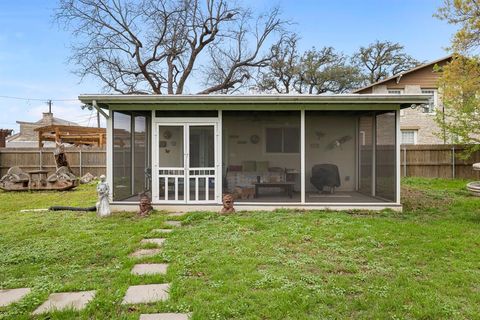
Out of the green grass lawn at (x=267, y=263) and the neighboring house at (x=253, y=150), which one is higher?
the neighboring house at (x=253, y=150)

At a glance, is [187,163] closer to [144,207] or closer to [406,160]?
[144,207]

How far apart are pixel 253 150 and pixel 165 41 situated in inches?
563

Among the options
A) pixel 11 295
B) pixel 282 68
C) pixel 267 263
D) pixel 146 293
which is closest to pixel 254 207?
pixel 267 263

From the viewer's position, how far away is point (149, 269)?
3.69 meters

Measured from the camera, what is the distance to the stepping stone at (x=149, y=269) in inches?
141

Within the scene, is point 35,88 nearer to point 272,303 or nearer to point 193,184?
point 193,184

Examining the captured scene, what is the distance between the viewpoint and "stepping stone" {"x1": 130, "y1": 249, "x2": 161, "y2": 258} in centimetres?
417

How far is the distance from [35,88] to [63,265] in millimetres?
28716

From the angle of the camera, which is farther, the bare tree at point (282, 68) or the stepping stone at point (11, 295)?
the bare tree at point (282, 68)

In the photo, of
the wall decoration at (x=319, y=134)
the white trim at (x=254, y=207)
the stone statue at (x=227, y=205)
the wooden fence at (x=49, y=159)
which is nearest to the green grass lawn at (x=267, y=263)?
the stone statue at (x=227, y=205)

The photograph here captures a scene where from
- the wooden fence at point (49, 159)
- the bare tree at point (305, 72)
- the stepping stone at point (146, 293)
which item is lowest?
the stepping stone at point (146, 293)

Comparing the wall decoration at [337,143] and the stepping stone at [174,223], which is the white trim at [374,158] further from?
the stepping stone at [174,223]

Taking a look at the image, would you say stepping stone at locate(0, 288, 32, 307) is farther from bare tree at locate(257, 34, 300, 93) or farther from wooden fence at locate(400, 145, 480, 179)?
bare tree at locate(257, 34, 300, 93)

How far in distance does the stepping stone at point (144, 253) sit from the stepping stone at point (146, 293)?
972 millimetres
